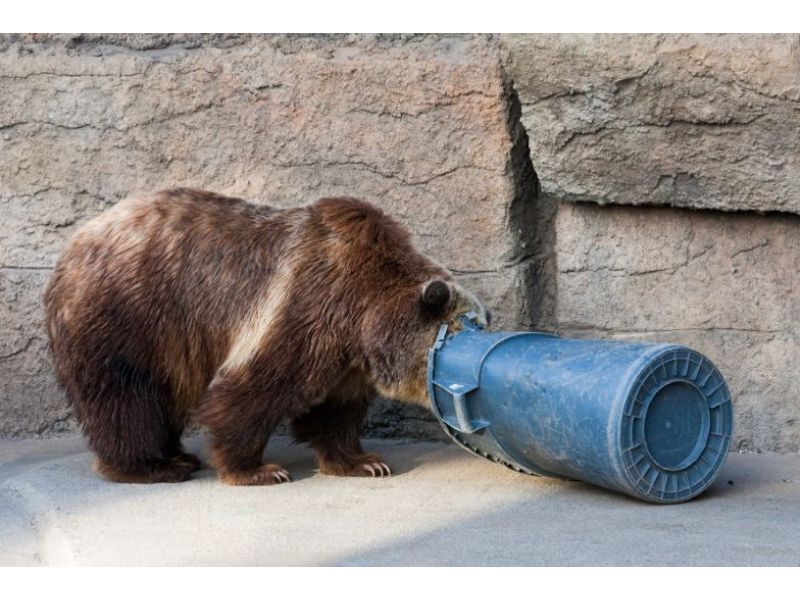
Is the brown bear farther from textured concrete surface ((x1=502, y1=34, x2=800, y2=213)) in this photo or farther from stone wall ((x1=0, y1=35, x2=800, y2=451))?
textured concrete surface ((x1=502, y1=34, x2=800, y2=213))

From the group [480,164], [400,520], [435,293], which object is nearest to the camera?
[400,520]

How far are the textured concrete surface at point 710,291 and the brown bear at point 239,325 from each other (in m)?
0.74

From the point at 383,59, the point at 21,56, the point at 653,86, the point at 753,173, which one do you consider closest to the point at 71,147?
the point at 21,56

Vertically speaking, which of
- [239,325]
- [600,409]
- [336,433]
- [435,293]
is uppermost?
[435,293]

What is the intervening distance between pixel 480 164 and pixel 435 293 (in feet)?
3.13

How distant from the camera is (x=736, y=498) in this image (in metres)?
5.16

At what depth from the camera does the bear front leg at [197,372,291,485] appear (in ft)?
17.9

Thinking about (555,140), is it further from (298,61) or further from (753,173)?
(298,61)

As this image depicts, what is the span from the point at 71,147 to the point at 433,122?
5.80 ft

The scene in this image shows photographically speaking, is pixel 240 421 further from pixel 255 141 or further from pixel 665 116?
pixel 665 116

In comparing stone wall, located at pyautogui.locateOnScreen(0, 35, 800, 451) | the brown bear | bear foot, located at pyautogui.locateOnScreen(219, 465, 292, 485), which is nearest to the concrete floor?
bear foot, located at pyautogui.locateOnScreen(219, 465, 292, 485)

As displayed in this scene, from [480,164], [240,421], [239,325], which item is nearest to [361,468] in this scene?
[240,421]

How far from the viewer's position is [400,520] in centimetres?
497

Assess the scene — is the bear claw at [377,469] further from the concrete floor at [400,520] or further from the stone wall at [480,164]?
the stone wall at [480,164]
